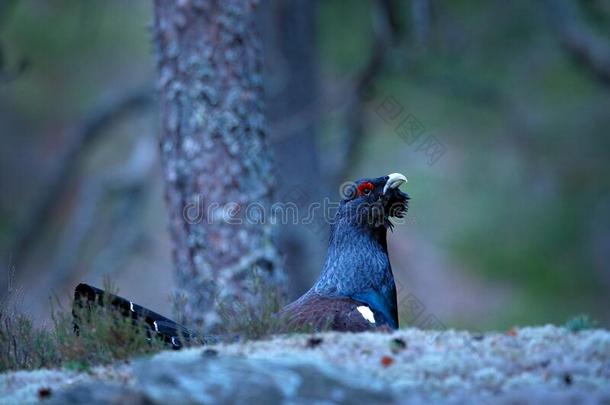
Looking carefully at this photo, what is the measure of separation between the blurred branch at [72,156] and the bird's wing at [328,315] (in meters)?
6.44

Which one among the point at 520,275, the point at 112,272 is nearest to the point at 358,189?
the point at 112,272

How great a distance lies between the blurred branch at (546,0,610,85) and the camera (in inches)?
398

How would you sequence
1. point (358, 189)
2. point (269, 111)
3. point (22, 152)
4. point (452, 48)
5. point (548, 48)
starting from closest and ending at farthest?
point (358, 189) < point (269, 111) < point (452, 48) < point (548, 48) < point (22, 152)

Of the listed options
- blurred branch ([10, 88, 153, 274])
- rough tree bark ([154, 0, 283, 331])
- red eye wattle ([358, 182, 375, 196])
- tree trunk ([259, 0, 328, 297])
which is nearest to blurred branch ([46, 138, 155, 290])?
blurred branch ([10, 88, 153, 274])

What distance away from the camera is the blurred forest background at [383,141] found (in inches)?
432

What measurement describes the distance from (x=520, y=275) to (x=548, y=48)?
12.9 ft

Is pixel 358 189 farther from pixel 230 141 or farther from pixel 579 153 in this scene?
pixel 579 153

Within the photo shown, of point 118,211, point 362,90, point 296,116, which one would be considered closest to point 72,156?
point 118,211

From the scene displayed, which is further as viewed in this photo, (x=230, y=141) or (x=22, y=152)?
(x=22, y=152)

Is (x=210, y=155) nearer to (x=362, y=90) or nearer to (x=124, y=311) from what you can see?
(x=124, y=311)

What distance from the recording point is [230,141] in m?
6.50

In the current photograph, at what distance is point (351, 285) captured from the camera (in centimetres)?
597

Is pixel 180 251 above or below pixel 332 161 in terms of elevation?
below

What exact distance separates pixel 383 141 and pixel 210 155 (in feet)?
32.5
